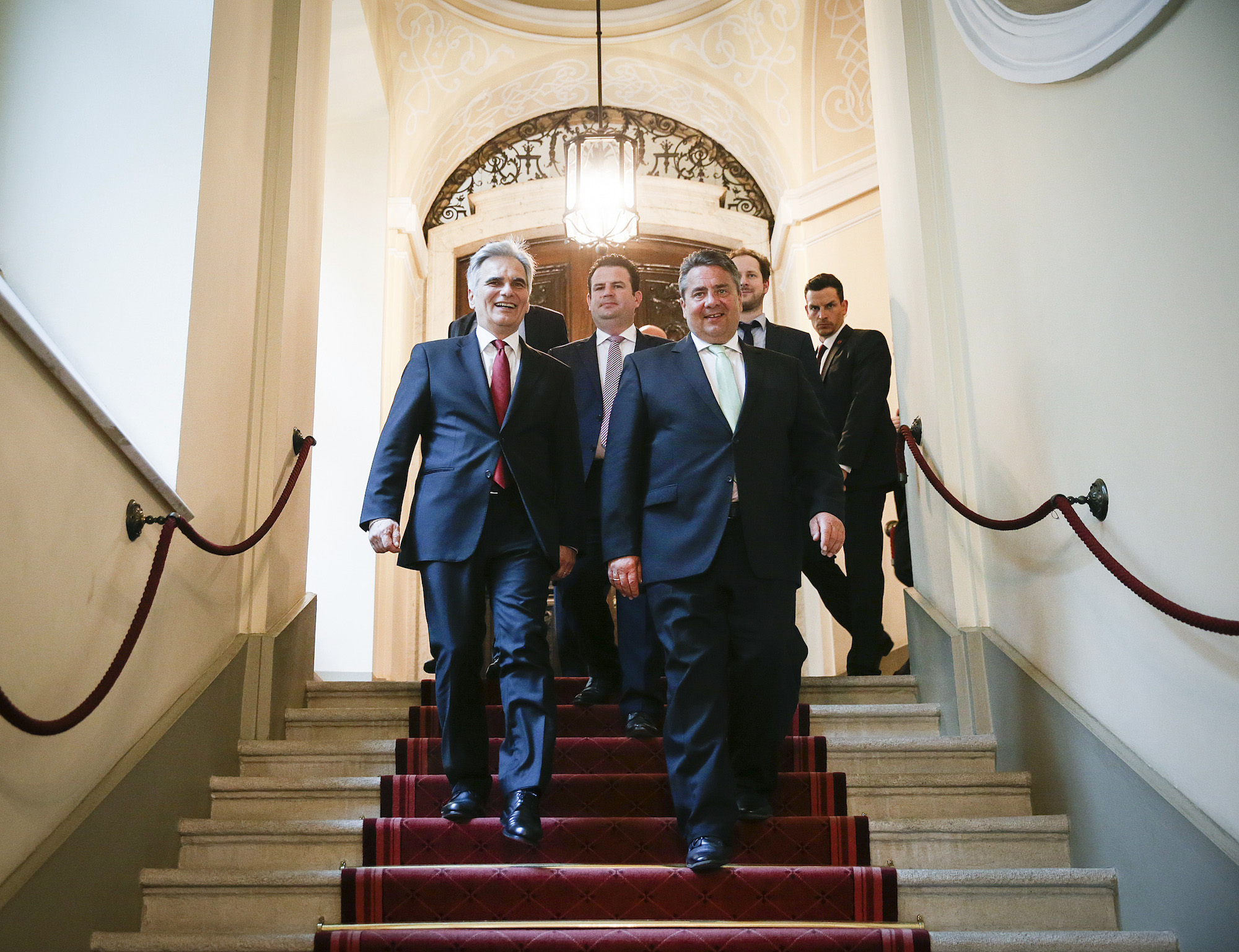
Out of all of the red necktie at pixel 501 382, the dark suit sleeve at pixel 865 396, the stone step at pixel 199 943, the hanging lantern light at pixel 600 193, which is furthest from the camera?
the hanging lantern light at pixel 600 193

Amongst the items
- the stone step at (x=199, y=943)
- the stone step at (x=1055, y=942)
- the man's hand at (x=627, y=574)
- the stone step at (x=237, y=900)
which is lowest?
the stone step at (x=1055, y=942)

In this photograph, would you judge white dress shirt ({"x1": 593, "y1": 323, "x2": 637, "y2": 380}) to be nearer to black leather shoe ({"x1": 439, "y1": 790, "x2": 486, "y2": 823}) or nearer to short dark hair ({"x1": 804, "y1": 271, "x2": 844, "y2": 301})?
short dark hair ({"x1": 804, "y1": 271, "x2": 844, "y2": 301})

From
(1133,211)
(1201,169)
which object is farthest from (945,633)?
(1201,169)

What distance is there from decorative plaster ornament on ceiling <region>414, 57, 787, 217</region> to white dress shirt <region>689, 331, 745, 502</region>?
5.25 m

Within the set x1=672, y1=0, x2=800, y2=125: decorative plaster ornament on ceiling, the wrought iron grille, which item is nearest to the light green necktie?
x1=672, y1=0, x2=800, y2=125: decorative plaster ornament on ceiling

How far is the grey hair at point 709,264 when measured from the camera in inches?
132

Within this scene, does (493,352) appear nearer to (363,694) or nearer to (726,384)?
(726,384)

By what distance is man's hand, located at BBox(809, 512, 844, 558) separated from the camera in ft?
9.94

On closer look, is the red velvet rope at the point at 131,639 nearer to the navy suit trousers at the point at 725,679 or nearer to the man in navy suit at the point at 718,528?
the man in navy suit at the point at 718,528

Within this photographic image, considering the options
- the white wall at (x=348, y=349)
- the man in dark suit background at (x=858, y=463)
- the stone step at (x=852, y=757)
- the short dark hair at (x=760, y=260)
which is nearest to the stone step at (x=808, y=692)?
the man in dark suit background at (x=858, y=463)

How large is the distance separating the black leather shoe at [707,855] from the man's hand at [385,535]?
3.72ft

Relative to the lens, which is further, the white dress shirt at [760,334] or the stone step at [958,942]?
the white dress shirt at [760,334]

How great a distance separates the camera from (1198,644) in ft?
8.34

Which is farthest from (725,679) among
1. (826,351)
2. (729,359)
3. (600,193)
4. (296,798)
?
(600,193)
